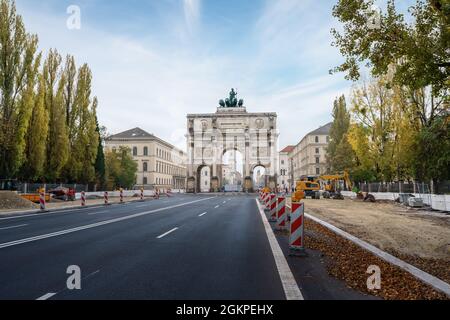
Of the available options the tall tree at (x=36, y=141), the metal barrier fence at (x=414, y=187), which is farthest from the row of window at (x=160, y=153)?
the metal barrier fence at (x=414, y=187)

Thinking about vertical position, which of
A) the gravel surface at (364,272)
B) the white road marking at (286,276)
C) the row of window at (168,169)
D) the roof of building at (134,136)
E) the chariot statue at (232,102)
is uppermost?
the chariot statue at (232,102)

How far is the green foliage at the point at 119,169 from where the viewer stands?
54344 millimetres

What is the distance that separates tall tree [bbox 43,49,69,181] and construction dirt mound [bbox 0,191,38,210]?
10044 millimetres

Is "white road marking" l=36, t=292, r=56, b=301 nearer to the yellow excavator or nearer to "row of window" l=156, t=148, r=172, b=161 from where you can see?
the yellow excavator

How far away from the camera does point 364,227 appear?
13297mm

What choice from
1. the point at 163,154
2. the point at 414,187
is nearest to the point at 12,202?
the point at 414,187

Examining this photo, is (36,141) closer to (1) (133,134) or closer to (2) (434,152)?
(2) (434,152)

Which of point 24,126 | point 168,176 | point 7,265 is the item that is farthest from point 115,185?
point 7,265

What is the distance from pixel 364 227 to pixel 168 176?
89.2 meters

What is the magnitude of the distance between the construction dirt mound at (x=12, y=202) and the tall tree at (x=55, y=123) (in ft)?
33.0

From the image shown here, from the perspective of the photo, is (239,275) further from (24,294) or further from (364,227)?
(364,227)

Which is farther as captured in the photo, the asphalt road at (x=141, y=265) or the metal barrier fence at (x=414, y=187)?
the metal barrier fence at (x=414, y=187)

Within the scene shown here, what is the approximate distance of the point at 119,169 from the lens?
55.2m

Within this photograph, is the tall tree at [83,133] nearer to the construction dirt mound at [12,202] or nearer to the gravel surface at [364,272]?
the construction dirt mound at [12,202]
